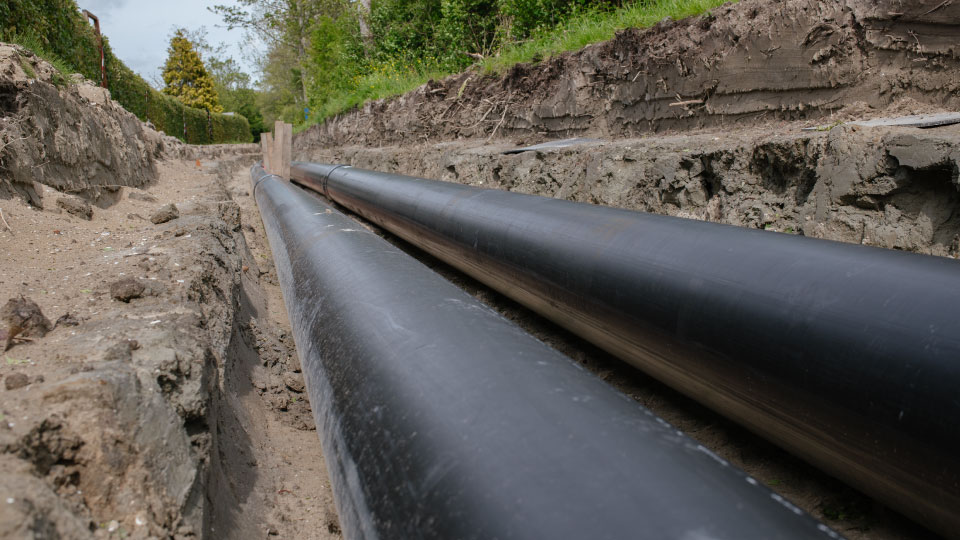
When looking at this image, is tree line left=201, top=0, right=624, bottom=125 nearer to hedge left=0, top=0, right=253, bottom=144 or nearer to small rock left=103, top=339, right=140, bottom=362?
hedge left=0, top=0, right=253, bottom=144

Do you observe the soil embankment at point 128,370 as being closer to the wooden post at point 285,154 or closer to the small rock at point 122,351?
the small rock at point 122,351

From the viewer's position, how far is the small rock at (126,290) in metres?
1.67

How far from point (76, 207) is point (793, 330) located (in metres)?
3.66

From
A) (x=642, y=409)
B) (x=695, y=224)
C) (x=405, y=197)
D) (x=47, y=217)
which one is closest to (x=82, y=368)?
(x=642, y=409)

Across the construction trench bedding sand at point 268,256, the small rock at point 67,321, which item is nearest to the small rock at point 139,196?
the construction trench bedding sand at point 268,256

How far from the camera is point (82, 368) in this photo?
114cm

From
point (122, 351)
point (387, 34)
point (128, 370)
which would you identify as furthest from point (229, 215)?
point (387, 34)

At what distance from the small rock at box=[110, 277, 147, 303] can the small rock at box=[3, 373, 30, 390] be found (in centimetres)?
66

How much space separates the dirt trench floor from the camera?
3.03ft

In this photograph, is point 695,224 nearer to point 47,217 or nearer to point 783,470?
point 783,470

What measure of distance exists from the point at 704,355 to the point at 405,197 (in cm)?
247

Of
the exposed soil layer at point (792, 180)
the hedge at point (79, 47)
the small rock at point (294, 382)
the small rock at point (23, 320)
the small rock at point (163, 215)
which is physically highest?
the hedge at point (79, 47)

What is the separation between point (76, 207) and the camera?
2.92 meters

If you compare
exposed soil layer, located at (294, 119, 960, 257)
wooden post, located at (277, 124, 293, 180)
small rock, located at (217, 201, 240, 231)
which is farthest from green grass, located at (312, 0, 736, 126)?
small rock, located at (217, 201, 240, 231)
